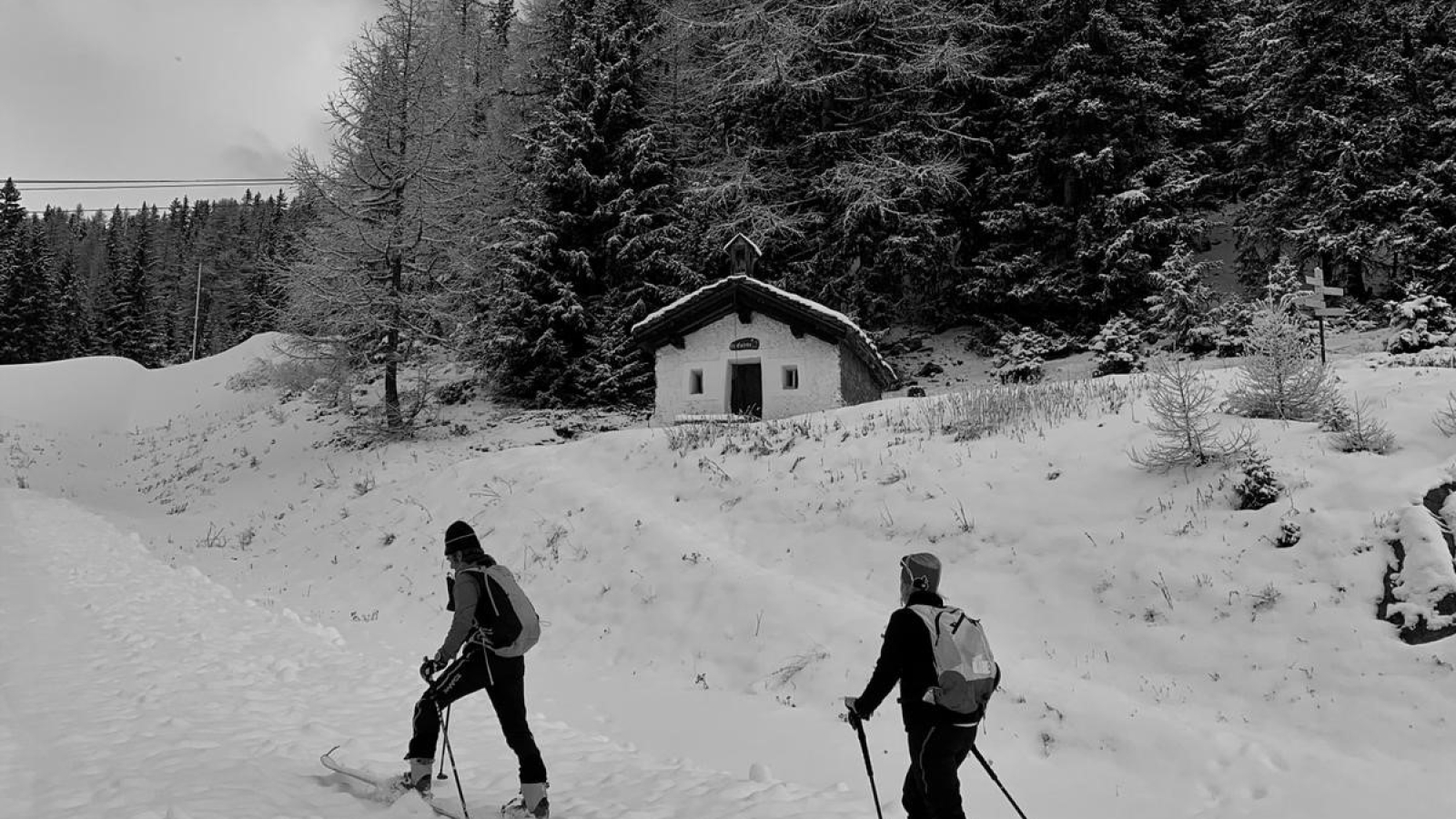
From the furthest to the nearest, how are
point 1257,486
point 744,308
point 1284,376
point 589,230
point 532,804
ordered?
point 589,230 < point 744,308 < point 1284,376 < point 1257,486 < point 532,804

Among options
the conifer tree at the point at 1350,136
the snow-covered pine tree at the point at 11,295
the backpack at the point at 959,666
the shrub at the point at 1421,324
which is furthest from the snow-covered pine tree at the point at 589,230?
the snow-covered pine tree at the point at 11,295

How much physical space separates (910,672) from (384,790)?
378 centimetres

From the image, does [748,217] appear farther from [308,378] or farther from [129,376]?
[129,376]

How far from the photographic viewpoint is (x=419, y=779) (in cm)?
542

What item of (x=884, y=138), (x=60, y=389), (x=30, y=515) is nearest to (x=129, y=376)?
(x=60, y=389)

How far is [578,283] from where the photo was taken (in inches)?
1061

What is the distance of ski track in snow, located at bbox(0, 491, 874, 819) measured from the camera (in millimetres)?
5211

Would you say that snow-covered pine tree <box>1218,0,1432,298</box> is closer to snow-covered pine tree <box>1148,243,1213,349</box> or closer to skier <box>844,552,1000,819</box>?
snow-covered pine tree <box>1148,243,1213,349</box>

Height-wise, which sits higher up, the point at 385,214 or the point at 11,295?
the point at 11,295

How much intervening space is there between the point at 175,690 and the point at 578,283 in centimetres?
2062

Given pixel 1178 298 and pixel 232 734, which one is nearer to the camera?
pixel 232 734

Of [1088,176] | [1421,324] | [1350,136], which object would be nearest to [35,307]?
[1088,176]

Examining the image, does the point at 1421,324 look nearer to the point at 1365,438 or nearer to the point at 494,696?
the point at 1365,438

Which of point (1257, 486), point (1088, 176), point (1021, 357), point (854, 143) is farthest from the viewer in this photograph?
point (854, 143)
